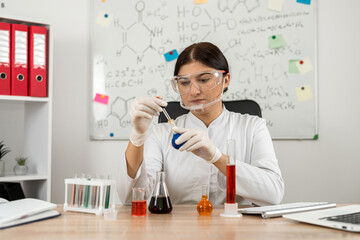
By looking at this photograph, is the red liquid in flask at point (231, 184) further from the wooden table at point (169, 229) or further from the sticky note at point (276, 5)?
the sticky note at point (276, 5)

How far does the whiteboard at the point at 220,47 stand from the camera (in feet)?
7.56

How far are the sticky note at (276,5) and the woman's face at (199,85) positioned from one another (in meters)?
1.01

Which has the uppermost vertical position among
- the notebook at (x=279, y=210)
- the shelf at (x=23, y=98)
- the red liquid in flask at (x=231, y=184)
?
the shelf at (x=23, y=98)

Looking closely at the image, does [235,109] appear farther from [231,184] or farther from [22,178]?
[22,178]

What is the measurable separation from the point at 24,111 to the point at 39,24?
21.4 inches

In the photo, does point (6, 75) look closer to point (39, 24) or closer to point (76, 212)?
point (39, 24)

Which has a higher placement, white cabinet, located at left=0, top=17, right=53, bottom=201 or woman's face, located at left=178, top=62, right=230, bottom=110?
woman's face, located at left=178, top=62, right=230, bottom=110

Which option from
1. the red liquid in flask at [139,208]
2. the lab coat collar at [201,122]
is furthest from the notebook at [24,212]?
the lab coat collar at [201,122]

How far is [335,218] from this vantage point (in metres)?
0.91

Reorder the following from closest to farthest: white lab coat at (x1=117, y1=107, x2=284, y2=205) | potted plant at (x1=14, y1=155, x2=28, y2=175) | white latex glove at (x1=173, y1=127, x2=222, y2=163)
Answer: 1. white latex glove at (x1=173, y1=127, x2=222, y2=163)
2. white lab coat at (x1=117, y1=107, x2=284, y2=205)
3. potted plant at (x1=14, y1=155, x2=28, y2=175)

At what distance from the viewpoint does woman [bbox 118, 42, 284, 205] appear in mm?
1257

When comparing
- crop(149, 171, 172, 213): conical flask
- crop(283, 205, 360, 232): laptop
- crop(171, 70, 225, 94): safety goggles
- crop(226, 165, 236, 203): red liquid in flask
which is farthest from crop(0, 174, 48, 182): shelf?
crop(283, 205, 360, 232): laptop

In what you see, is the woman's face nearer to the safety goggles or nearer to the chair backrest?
the safety goggles

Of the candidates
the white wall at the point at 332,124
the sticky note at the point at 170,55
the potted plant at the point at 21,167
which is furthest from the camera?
the sticky note at the point at 170,55
